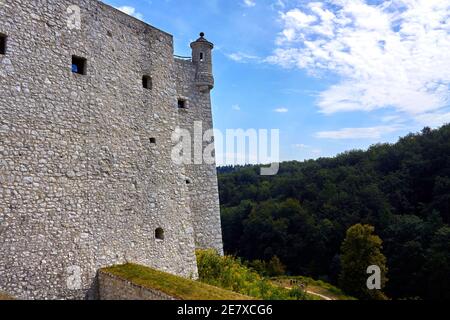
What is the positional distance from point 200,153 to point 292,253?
120ft

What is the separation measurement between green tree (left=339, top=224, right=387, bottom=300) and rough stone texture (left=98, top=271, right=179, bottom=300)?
2830 centimetres

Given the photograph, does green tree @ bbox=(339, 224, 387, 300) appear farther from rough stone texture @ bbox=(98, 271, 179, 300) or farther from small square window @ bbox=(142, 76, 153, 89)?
rough stone texture @ bbox=(98, 271, 179, 300)

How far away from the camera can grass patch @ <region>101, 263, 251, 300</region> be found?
7.24 m

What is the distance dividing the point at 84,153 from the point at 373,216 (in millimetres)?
41458

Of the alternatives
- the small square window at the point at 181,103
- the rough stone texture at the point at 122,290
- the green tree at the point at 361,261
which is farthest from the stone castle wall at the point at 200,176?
the green tree at the point at 361,261

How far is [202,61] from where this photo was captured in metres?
14.6

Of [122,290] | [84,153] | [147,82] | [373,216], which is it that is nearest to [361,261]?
[373,216]

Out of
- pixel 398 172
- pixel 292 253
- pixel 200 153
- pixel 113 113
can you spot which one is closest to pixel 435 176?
pixel 398 172

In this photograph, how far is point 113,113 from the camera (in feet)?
34.4

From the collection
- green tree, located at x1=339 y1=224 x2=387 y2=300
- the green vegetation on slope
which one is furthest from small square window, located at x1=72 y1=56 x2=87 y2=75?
green tree, located at x1=339 y1=224 x2=387 y2=300

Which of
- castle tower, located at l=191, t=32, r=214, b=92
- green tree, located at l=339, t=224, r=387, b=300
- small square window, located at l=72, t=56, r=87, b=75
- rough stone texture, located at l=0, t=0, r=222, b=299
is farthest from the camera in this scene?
green tree, located at l=339, t=224, r=387, b=300

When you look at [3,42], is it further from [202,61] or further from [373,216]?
[373,216]

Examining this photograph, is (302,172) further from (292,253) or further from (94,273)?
(94,273)
